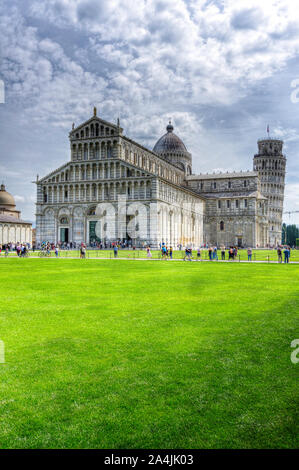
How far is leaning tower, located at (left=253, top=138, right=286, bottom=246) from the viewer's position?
397 ft

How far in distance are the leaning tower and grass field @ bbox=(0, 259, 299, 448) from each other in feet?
377

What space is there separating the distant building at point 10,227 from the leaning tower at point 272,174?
74260 mm

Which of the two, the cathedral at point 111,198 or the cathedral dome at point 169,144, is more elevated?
the cathedral dome at point 169,144

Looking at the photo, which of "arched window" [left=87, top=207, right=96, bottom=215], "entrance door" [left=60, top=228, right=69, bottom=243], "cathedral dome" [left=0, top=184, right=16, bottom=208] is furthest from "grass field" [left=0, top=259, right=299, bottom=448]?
"cathedral dome" [left=0, top=184, right=16, bottom=208]

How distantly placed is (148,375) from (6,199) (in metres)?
97.1

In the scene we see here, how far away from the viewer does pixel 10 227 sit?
264 feet

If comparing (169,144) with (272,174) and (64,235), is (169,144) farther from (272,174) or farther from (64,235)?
(64,235)

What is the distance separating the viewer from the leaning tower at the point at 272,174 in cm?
12100

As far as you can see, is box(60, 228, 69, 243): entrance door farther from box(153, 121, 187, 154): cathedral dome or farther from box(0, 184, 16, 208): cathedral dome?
box(153, 121, 187, 154): cathedral dome

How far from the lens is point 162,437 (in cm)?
459

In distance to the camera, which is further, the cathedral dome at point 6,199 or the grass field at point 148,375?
the cathedral dome at point 6,199

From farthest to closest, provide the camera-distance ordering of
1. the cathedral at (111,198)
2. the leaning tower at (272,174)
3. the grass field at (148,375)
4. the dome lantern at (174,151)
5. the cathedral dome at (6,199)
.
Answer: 1. the leaning tower at (272,174)
2. the dome lantern at (174,151)
3. the cathedral dome at (6,199)
4. the cathedral at (111,198)
5. the grass field at (148,375)

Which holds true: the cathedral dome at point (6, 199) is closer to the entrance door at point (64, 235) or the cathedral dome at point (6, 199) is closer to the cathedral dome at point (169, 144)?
the entrance door at point (64, 235)

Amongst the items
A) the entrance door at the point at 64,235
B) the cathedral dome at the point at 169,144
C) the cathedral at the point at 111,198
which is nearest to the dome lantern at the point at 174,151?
the cathedral dome at the point at 169,144
